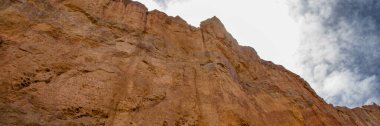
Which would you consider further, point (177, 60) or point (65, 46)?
point (177, 60)

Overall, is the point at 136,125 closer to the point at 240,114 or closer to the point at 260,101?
the point at 240,114

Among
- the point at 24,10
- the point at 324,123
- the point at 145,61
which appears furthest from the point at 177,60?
the point at 324,123

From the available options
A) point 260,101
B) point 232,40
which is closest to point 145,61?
point 260,101

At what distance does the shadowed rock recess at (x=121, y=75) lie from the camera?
13.3 meters

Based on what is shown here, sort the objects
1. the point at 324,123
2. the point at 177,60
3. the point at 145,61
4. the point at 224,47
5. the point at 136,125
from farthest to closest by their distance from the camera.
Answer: the point at 224,47 < the point at 324,123 < the point at 177,60 < the point at 145,61 < the point at 136,125

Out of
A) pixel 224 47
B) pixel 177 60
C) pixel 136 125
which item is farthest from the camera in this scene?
pixel 224 47

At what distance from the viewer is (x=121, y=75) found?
1630 cm

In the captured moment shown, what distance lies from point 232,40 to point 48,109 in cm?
1755

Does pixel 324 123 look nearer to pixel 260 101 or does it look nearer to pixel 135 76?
pixel 260 101

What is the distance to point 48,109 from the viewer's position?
12680mm

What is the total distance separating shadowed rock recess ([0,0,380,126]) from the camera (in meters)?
13.3

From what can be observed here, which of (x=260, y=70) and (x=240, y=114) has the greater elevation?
(x=260, y=70)

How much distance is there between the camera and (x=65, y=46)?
1641 cm

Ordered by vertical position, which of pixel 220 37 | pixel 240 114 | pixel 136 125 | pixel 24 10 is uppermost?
pixel 220 37
